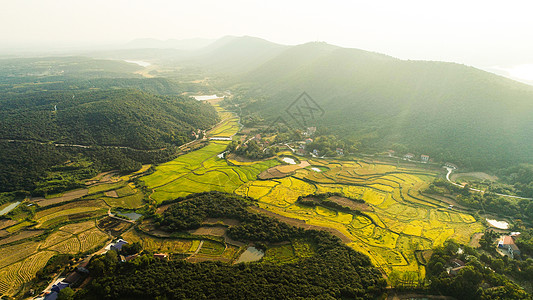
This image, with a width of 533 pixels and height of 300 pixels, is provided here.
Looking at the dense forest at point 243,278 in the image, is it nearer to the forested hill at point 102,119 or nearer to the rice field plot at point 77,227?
the rice field plot at point 77,227

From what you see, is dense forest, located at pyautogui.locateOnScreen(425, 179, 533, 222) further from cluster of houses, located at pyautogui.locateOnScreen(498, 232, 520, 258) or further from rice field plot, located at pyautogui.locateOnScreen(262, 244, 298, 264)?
rice field plot, located at pyautogui.locateOnScreen(262, 244, 298, 264)

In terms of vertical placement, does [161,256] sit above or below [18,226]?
above

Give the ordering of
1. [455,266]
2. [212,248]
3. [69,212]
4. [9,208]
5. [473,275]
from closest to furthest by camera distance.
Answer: [473,275] < [455,266] < [212,248] < [69,212] < [9,208]

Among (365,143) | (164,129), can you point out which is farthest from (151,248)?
(365,143)

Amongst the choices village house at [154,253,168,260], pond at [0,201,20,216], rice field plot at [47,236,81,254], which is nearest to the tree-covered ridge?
village house at [154,253,168,260]

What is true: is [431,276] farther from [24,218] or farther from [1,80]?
[1,80]

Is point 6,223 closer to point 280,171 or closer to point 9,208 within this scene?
point 9,208

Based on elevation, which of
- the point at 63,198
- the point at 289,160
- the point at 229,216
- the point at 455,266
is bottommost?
the point at 63,198

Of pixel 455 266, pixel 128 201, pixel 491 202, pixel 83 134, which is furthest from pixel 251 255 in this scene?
pixel 83 134

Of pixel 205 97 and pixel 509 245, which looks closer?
pixel 509 245
